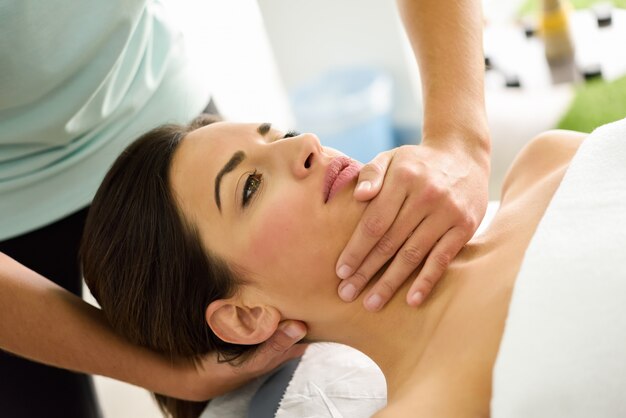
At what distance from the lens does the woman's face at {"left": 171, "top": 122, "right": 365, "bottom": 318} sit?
1.35 m

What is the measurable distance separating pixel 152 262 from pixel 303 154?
336 millimetres

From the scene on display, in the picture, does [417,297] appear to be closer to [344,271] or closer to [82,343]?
[344,271]

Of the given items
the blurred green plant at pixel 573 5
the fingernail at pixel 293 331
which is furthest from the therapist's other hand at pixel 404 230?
the blurred green plant at pixel 573 5

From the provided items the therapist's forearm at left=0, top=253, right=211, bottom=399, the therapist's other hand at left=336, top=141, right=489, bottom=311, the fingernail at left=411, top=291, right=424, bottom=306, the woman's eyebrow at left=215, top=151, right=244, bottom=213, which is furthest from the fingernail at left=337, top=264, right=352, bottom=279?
the therapist's forearm at left=0, top=253, right=211, bottom=399

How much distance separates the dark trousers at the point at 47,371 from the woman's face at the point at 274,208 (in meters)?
0.39

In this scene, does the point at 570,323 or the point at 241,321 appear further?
the point at 241,321

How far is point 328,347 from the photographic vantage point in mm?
1766

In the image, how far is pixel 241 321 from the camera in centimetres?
144

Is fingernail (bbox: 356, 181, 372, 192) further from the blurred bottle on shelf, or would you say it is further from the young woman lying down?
the blurred bottle on shelf

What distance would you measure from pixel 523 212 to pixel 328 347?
57 cm

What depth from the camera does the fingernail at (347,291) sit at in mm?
1353

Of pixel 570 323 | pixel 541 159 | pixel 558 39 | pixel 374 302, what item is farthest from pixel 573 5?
pixel 570 323

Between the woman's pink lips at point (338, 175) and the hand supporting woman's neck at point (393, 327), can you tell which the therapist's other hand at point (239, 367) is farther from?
the woman's pink lips at point (338, 175)

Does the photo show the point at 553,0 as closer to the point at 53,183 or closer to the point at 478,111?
the point at 478,111
